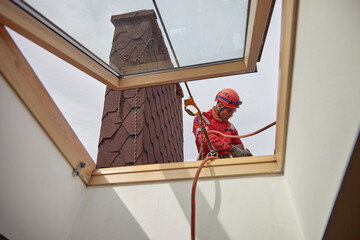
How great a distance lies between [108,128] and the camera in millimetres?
2734

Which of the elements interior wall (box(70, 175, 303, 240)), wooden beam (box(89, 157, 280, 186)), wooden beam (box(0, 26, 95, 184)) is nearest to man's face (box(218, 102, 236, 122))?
wooden beam (box(89, 157, 280, 186))

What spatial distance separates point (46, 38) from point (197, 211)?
44.7 inches

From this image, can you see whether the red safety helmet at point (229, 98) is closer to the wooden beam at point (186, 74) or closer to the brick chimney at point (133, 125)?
the brick chimney at point (133, 125)

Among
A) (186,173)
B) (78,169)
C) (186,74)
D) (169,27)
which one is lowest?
(78,169)

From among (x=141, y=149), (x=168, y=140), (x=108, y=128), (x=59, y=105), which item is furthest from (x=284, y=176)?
(x=168, y=140)

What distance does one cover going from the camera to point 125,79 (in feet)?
5.47

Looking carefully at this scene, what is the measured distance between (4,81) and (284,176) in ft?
4.55

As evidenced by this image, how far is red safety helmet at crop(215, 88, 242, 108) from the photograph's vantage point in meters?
2.98

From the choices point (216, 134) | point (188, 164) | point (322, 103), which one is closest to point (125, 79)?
point (188, 164)

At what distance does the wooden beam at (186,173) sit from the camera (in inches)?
51.5

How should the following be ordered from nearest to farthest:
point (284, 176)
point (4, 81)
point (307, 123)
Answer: point (307, 123), point (4, 81), point (284, 176)

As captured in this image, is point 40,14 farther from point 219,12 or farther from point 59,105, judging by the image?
point 219,12

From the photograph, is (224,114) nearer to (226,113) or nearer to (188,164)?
(226,113)

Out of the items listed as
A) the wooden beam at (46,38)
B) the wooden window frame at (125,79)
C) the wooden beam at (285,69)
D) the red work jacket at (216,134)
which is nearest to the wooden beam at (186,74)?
the wooden window frame at (125,79)
